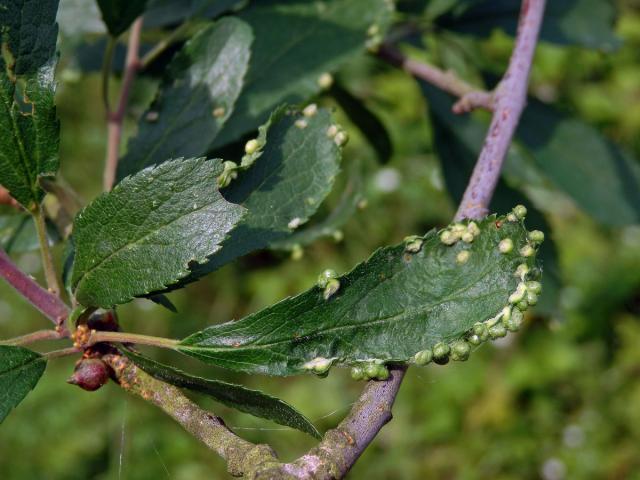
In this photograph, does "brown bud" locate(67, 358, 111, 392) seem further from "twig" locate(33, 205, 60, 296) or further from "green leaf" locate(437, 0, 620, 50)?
"green leaf" locate(437, 0, 620, 50)

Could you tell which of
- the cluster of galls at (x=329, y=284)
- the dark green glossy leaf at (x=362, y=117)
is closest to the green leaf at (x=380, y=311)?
the cluster of galls at (x=329, y=284)

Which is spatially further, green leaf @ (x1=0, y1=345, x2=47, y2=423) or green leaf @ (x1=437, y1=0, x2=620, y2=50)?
green leaf @ (x1=437, y1=0, x2=620, y2=50)

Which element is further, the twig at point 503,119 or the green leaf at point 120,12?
the green leaf at point 120,12

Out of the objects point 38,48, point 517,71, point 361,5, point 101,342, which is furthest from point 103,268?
point 361,5

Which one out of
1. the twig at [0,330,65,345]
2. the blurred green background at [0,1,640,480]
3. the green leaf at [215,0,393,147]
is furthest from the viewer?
the blurred green background at [0,1,640,480]

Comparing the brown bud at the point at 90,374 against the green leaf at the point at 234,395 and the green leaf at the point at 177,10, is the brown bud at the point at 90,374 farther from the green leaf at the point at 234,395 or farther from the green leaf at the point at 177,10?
the green leaf at the point at 177,10

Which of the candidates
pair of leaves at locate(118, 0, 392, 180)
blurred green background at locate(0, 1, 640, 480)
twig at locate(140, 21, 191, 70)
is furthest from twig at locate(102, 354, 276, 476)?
blurred green background at locate(0, 1, 640, 480)

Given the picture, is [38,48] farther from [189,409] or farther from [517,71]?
[517,71]
